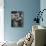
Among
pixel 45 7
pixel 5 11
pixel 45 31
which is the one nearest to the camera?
pixel 45 31

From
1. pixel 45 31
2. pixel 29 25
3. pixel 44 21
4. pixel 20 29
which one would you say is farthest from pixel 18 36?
pixel 45 31

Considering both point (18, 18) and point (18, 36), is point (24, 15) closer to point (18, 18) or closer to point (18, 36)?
point (18, 18)

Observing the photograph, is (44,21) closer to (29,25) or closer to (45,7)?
(45,7)

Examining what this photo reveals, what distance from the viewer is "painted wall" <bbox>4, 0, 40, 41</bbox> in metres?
5.20

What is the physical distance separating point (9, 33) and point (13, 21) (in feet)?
1.58

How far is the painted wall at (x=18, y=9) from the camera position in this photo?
520cm

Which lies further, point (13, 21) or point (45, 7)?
point (13, 21)

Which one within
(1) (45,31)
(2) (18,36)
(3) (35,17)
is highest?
(3) (35,17)

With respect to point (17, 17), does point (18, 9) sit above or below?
above

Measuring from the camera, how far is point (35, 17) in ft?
17.1

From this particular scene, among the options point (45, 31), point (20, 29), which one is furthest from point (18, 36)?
point (45, 31)

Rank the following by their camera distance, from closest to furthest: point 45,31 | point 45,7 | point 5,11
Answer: point 45,31, point 45,7, point 5,11

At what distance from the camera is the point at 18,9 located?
5.22 m

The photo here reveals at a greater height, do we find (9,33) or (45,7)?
(45,7)
